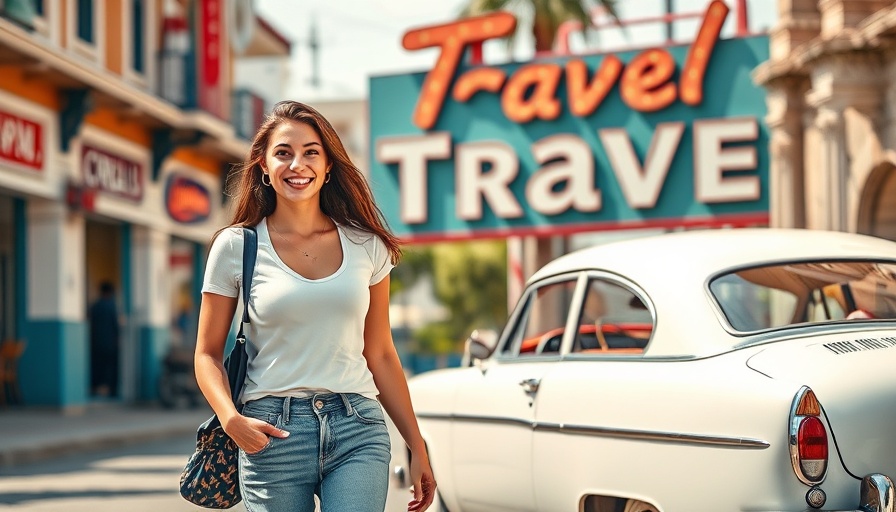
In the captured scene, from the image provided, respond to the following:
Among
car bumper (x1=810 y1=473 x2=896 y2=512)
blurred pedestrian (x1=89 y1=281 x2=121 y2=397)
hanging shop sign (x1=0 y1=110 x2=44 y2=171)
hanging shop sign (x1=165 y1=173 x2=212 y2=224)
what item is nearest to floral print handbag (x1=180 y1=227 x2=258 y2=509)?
car bumper (x1=810 y1=473 x2=896 y2=512)

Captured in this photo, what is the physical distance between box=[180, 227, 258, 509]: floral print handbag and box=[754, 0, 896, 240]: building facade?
10564 mm

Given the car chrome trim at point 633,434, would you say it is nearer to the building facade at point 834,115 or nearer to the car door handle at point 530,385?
the car door handle at point 530,385

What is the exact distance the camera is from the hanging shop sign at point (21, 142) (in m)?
19.2

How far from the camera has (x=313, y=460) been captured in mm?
3799

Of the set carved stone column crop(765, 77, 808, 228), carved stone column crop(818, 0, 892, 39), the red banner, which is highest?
the red banner

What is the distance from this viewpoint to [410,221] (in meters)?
21.5

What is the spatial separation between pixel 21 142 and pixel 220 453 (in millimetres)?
16829

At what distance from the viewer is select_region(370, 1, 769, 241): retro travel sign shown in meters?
20.2

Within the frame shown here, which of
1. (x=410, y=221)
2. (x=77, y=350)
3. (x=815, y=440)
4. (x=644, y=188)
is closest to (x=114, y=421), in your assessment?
(x=77, y=350)

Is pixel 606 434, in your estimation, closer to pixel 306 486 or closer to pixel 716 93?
pixel 306 486

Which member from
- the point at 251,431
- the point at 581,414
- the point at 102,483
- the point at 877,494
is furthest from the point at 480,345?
the point at 102,483

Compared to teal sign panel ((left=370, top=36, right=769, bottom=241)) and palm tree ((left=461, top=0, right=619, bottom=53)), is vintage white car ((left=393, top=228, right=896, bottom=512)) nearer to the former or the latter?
teal sign panel ((left=370, top=36, right=769, bottom=241))

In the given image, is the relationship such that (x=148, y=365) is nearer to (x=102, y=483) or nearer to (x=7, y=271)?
(x=7, y=271)

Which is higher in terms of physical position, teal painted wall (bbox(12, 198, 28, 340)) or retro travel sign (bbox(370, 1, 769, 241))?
retro travel sign (bbox(370, 1, 769, 241))
